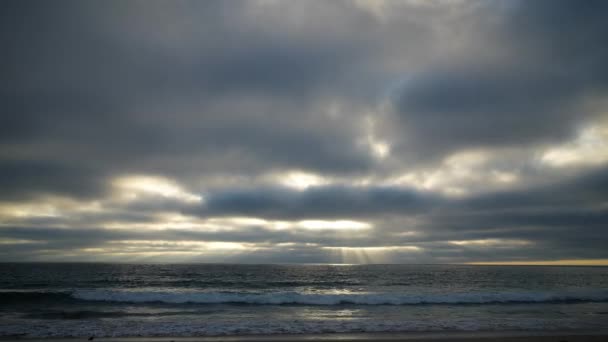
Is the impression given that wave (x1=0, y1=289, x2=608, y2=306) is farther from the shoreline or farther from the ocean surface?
the shoreline

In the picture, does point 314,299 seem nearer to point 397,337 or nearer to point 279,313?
point 279,313

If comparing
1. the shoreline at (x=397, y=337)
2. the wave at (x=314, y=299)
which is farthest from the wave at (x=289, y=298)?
the shoreline at (x=397, y=337)

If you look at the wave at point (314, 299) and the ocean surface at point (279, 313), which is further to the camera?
the wave at point (314, 299)

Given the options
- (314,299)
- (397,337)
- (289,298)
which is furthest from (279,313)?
(397,337)

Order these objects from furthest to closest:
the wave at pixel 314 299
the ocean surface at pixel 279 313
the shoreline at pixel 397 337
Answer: the wave at pixel 314 299, the ocean surface at pixel 279 313, the shoreline at pixel 397 337

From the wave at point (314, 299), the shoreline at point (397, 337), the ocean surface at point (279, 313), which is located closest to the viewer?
the shoreline at point (397, 337)

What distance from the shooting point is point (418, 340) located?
46.7 feet

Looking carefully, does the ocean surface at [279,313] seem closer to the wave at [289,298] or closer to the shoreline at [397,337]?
the wave at [289,298]

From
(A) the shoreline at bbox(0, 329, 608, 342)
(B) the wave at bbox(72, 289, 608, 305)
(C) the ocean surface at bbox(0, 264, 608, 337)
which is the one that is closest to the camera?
(A) the shoreline at bbox(0, 329, 608, 342)

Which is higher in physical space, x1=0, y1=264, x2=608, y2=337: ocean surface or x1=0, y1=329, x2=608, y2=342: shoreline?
x1=0, y1=329, x2=608, y2=342: shoreline

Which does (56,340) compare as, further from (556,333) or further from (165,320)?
(556,333)

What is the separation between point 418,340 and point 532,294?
24191mm

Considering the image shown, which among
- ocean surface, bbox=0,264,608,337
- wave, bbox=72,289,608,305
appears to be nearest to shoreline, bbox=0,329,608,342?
ocean surface, bbox=0,264,608,337

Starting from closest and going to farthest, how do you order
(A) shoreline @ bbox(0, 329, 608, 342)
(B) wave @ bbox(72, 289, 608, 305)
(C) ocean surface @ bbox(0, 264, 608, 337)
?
1. (A) shoreline @ bbox(0, 329, 608, 342)
2. (C) ocean surface @ bbox(0, 264, 608, 337)
3. (B) wave @ bbox(72, 289, 608, 305)
